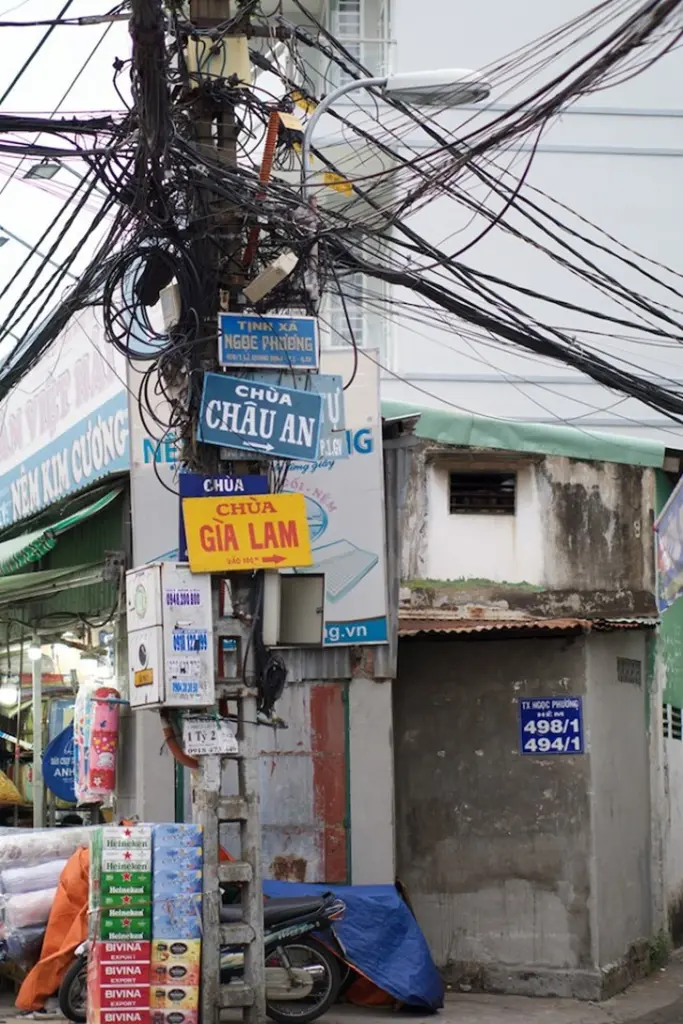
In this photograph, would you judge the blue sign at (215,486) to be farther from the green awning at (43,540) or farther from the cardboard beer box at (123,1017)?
→ the green awning at (43,540)

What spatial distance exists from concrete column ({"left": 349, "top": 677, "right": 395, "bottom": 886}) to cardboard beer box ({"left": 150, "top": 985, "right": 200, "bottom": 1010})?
9.03 feet

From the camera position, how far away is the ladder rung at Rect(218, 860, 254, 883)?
9.60 meters

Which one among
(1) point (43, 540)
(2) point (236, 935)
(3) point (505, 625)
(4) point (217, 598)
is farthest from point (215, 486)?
(1) point (43, 540)

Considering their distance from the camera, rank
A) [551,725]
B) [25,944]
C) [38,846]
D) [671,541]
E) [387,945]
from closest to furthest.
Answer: [25,944], [387,945], [38,846], [671,541], [551,725]

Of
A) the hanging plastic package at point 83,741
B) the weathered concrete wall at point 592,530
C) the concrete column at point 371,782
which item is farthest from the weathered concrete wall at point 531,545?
the hanging plastic package at point 83,741

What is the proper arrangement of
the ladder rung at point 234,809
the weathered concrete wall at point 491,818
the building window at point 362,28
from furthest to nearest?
the building window at point 362,28, the weathered concrete wall at point 491,818, the ladder rung at point 234,809

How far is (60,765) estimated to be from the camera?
13250mm

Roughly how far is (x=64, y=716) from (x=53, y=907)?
10.1ft

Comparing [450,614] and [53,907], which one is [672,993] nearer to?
[450,614]

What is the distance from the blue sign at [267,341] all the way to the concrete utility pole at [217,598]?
0.15 m

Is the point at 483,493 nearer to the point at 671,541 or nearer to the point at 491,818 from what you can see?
the point at 671,541

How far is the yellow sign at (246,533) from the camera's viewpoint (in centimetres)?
965

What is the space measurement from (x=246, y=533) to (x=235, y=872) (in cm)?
213

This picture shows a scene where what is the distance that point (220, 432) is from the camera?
9.71m
